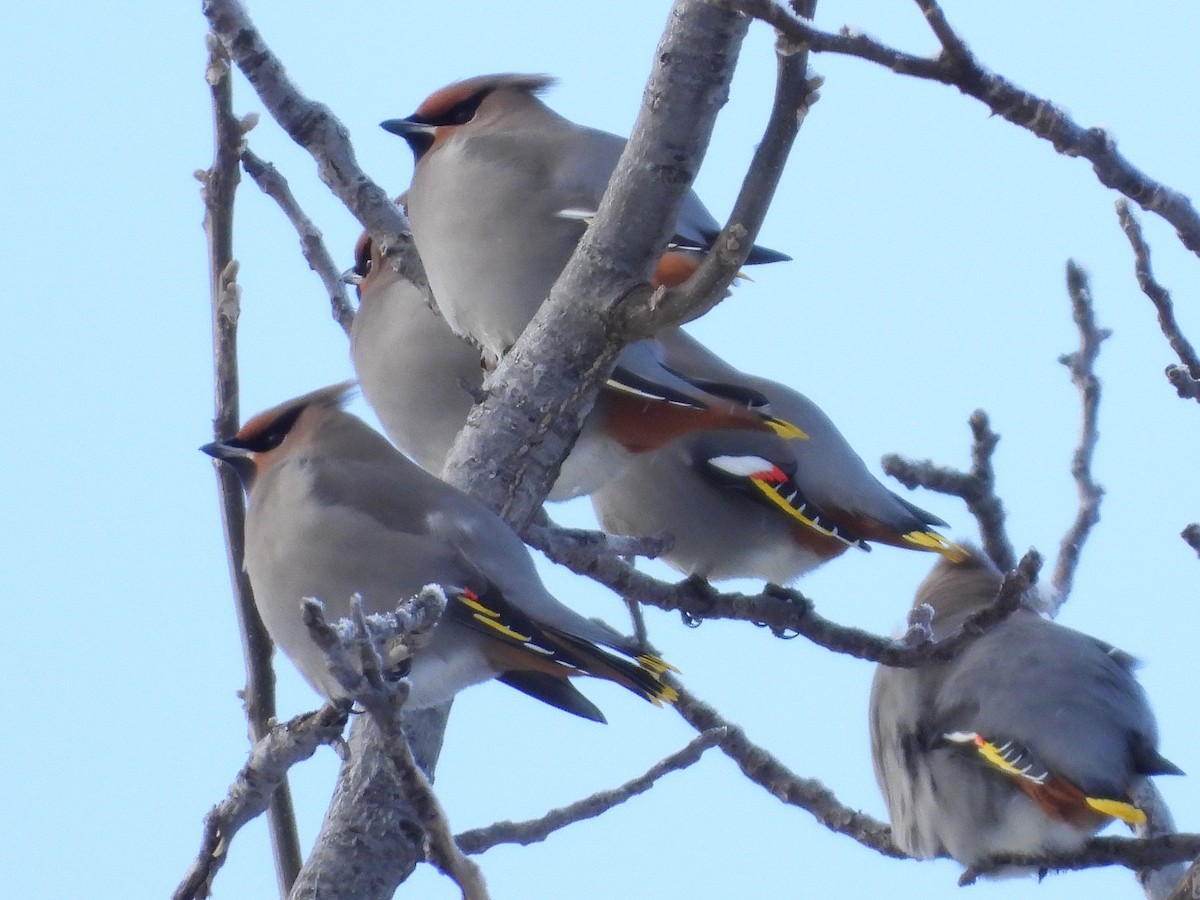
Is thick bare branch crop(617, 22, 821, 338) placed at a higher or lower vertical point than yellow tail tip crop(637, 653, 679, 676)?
higher

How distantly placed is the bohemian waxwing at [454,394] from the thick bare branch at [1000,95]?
147 centimetres

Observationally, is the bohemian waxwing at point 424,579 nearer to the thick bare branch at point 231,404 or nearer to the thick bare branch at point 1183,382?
the thick bare branch at point 231,404

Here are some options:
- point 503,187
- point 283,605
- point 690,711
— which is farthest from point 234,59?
point 690,711

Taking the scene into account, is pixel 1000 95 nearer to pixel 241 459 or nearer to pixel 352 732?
pixel 352 732

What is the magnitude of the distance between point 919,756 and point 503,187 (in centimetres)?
169

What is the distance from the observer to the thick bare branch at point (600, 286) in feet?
8.30

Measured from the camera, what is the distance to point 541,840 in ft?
Result: 8.50

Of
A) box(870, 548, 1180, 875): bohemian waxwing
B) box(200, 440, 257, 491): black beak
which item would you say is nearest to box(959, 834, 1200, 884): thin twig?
box(870, 548, 1180, 875): bohemian waxwing

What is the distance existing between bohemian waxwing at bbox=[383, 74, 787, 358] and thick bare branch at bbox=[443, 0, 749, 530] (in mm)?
792

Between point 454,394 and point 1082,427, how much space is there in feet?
5.30

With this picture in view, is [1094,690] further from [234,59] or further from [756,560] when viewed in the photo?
[234,59]

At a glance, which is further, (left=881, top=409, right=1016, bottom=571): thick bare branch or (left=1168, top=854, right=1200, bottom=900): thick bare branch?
(left=881, top=409, right=1016, bottom=571): thick bare branch

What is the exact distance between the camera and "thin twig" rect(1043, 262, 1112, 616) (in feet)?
11.9

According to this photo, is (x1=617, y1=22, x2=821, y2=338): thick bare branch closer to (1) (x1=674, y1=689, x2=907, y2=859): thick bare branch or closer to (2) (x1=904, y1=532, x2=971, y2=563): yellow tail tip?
(1) (x1=674, y1=689, x2=907, y2=859): thick bare branch
